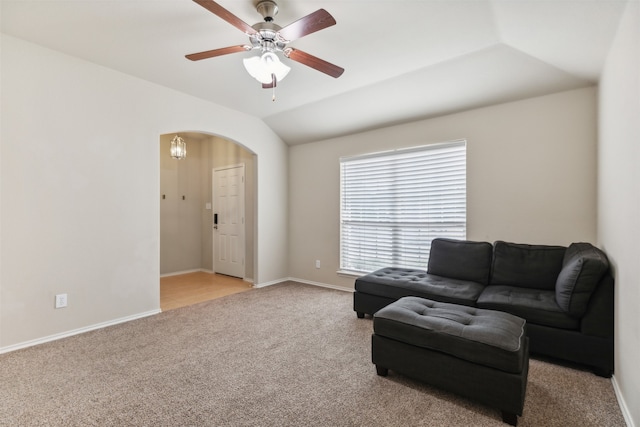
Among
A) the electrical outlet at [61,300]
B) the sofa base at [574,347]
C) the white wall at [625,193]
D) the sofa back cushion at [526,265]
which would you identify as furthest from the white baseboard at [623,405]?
the electrical outlet at [61,300]

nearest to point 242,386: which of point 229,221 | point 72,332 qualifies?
point 72,332

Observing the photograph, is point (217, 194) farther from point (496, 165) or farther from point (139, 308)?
point (496, 165)

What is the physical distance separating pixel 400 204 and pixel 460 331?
2.46 m

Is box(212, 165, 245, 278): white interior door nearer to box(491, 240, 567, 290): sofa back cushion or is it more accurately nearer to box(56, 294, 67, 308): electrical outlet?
box(56, 294, 67, 308): electrical outlet

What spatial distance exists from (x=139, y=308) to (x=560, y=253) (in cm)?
448

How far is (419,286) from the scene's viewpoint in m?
3.07

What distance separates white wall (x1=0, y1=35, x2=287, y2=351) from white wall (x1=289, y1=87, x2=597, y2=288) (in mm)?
3124

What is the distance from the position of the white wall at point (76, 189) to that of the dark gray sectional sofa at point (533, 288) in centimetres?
270

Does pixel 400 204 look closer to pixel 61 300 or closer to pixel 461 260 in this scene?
pixel 461 260

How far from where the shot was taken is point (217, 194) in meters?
6.07

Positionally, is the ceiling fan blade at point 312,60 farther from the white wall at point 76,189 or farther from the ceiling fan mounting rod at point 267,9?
the white wall at point 76,189

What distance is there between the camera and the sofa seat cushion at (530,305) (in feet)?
7.66

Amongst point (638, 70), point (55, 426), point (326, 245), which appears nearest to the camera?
point (638, 70)

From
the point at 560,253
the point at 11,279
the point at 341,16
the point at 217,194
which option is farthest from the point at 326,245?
the point at 11,279
